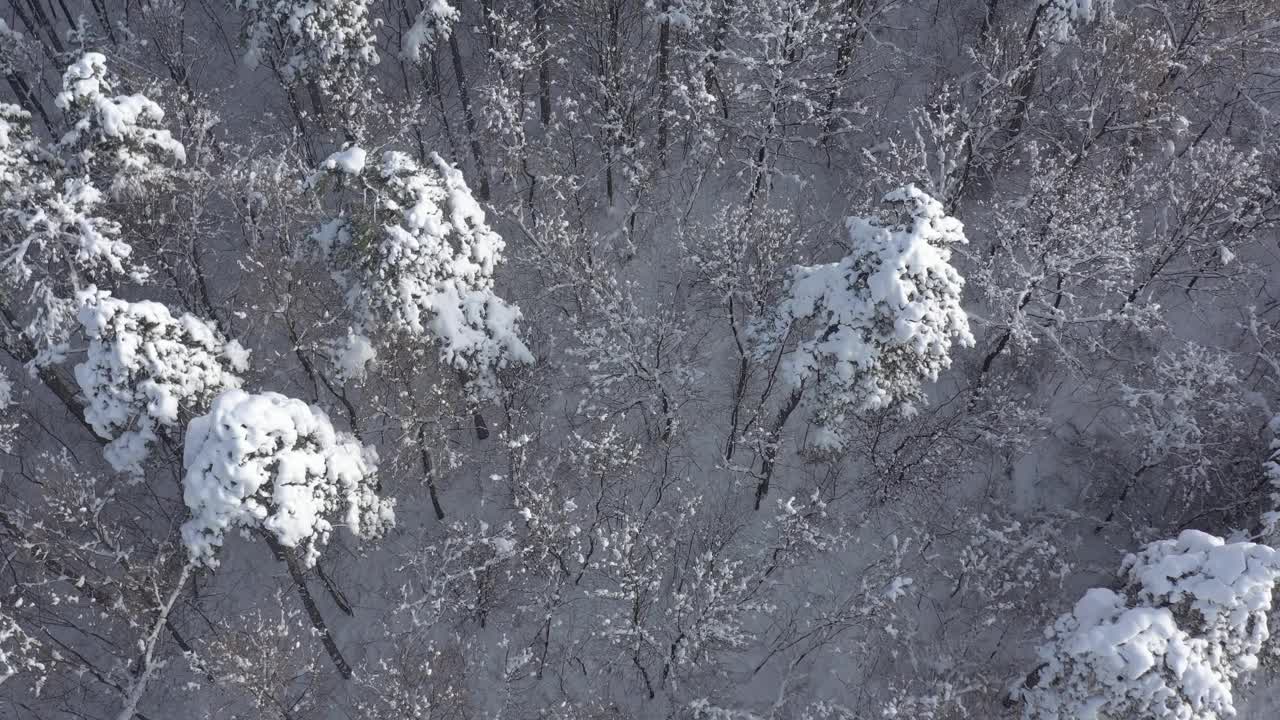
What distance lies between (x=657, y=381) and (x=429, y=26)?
44.6 ft

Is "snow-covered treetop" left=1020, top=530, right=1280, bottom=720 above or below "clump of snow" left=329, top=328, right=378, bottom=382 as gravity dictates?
below

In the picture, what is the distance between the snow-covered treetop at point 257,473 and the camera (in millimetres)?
15766

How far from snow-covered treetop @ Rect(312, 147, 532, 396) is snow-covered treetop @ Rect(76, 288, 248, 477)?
135 inches

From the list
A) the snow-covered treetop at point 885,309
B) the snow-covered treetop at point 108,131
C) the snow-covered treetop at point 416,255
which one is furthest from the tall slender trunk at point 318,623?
the snow-covered treetop at point 885,309

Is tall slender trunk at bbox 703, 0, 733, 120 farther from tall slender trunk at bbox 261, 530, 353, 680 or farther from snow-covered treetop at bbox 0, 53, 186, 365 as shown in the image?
tall slender trunk at bbox 261, 530, 353, 680

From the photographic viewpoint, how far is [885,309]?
54.5ft

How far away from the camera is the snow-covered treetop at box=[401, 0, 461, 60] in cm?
2509

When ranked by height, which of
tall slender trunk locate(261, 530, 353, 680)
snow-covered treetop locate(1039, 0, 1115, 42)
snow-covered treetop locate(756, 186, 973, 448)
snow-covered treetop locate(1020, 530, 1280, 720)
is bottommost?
snow-covered treetop locate(1020, 530, 1280, 720)

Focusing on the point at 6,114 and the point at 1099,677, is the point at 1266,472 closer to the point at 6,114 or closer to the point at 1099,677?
the point at 1099,677

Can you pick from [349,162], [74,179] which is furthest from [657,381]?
[74,179]

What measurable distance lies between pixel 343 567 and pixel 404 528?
217cm

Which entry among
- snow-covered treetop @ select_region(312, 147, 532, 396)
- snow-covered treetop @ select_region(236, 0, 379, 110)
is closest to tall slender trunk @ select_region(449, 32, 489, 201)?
snow-covered treetop @ select_region(236, 0, 379, 110)

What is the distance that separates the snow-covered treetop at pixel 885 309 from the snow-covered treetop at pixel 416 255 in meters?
7.59

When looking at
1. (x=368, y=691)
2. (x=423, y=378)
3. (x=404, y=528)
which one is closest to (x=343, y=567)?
(x=404, y=528)
